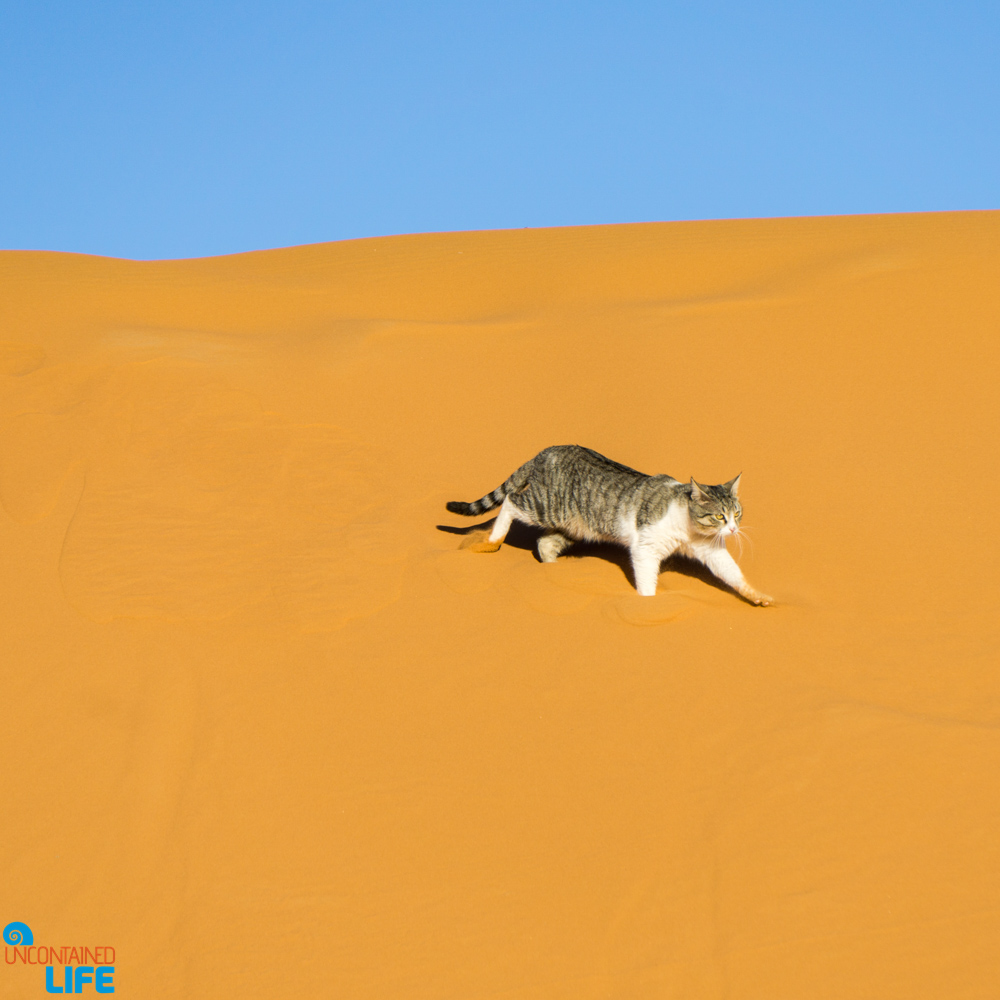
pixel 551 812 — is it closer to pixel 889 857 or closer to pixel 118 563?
pixel 889 857

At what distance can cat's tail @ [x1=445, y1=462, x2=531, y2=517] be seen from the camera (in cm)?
582

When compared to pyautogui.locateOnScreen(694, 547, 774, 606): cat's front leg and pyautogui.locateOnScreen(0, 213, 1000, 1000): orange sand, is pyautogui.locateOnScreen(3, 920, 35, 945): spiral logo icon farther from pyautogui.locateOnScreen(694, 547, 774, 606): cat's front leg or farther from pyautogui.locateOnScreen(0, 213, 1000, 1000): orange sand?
pyautogui.locateOnScreen(694, 547, 774, 606): cat's front leg

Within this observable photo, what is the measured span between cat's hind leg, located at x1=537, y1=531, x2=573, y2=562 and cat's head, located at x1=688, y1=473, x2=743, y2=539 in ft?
3.48

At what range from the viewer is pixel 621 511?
5445 millimetres

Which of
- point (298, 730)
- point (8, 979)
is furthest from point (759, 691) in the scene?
point (8, 979)

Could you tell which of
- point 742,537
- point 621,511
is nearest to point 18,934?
point 621,511

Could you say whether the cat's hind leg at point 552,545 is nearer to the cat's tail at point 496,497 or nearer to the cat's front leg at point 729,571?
the cat's tail at point 496,497

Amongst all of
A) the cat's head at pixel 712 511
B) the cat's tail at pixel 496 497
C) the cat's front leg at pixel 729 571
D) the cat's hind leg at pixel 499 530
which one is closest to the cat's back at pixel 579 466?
the cat's tail at pixel 496 497

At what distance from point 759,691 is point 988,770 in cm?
98

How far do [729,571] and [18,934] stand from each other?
392cm

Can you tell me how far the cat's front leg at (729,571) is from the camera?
16.1 feet

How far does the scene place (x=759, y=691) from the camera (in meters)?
4.06

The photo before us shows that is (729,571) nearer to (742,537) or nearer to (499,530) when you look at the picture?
(742,537)

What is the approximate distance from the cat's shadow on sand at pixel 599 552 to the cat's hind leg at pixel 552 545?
5 cm
